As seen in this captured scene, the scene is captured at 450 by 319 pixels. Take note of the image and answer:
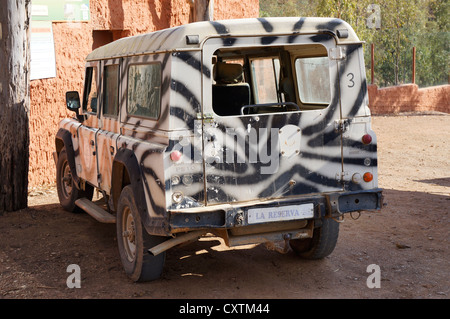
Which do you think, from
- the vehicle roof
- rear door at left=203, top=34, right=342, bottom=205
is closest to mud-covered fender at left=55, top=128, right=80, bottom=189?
the vehicle roof

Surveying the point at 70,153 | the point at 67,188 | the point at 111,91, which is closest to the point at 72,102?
the point at 70,153

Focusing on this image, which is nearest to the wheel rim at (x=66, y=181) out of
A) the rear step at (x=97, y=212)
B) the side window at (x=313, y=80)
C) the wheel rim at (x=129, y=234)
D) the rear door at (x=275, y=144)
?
the rear step at (x=97, y=212)

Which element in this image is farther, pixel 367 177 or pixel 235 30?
pixel 367 177

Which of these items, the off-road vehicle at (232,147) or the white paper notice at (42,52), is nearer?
the off-road vehicle at (232,147)

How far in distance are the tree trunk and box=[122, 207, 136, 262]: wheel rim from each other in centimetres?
311

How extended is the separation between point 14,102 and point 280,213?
14.9 feet

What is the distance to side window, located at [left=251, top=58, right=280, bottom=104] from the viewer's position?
649cm

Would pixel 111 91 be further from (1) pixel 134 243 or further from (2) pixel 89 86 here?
(1) pixel 134 243

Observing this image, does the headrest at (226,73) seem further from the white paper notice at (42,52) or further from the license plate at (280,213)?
the white paper notice at (42,52)

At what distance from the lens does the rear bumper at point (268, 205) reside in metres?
4.86

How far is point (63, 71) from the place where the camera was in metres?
10.1

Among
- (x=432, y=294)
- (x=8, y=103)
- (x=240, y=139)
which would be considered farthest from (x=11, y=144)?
(x=432, y=294)

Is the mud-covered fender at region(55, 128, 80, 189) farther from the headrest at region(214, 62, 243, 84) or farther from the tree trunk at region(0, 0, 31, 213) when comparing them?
the headrest at region(214, 62, 243, 84)

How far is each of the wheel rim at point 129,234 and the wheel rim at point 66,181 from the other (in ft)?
8.40
